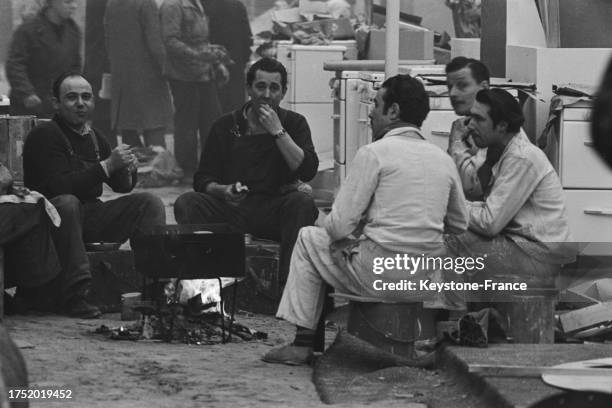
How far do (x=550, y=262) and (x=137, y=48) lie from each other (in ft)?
26.5

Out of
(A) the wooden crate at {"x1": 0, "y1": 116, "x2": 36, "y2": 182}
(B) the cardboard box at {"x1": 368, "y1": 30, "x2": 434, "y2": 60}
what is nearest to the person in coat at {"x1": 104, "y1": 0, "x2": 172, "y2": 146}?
(B) the cardboard box at {"x1": 368, "y1": 30, "x2": 434, "y2": 60}

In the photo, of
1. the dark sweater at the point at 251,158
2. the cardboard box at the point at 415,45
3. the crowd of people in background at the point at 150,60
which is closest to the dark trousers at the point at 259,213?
the dark sweater at the point at 251,158

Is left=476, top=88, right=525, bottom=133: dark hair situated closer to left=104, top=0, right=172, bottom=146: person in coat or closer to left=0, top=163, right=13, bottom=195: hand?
left=0, top=163, right=13, bottom=195: hand

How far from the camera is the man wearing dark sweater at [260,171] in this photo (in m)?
8.74

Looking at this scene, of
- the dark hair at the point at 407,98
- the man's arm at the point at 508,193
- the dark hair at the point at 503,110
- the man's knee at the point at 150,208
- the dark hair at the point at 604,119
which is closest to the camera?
the dark hair at the point at 604,119

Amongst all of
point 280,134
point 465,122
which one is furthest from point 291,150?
point 465,122

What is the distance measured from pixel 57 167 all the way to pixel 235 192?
1.05 m

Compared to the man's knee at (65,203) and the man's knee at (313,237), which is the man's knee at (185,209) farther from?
the man's knee at (313,237)

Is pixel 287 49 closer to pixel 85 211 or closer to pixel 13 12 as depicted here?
pixel 13 12

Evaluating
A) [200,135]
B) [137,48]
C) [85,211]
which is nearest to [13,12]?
[137,48]

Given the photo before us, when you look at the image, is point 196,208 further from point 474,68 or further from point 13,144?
point 474,68

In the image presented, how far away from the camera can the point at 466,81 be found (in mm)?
8523

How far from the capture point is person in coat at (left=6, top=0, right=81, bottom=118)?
45.3 ft

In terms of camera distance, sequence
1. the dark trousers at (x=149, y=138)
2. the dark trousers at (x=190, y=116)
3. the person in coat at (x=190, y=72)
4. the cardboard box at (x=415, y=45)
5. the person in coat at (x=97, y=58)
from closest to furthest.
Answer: the cardboard box at (x=415, y=45) → the person in coat at (x=97, y=58) → the dark trousers at (x=149, y=138) → the person in coat at (x=190, y=72) → the dark trousers at (x=190, y=116)
